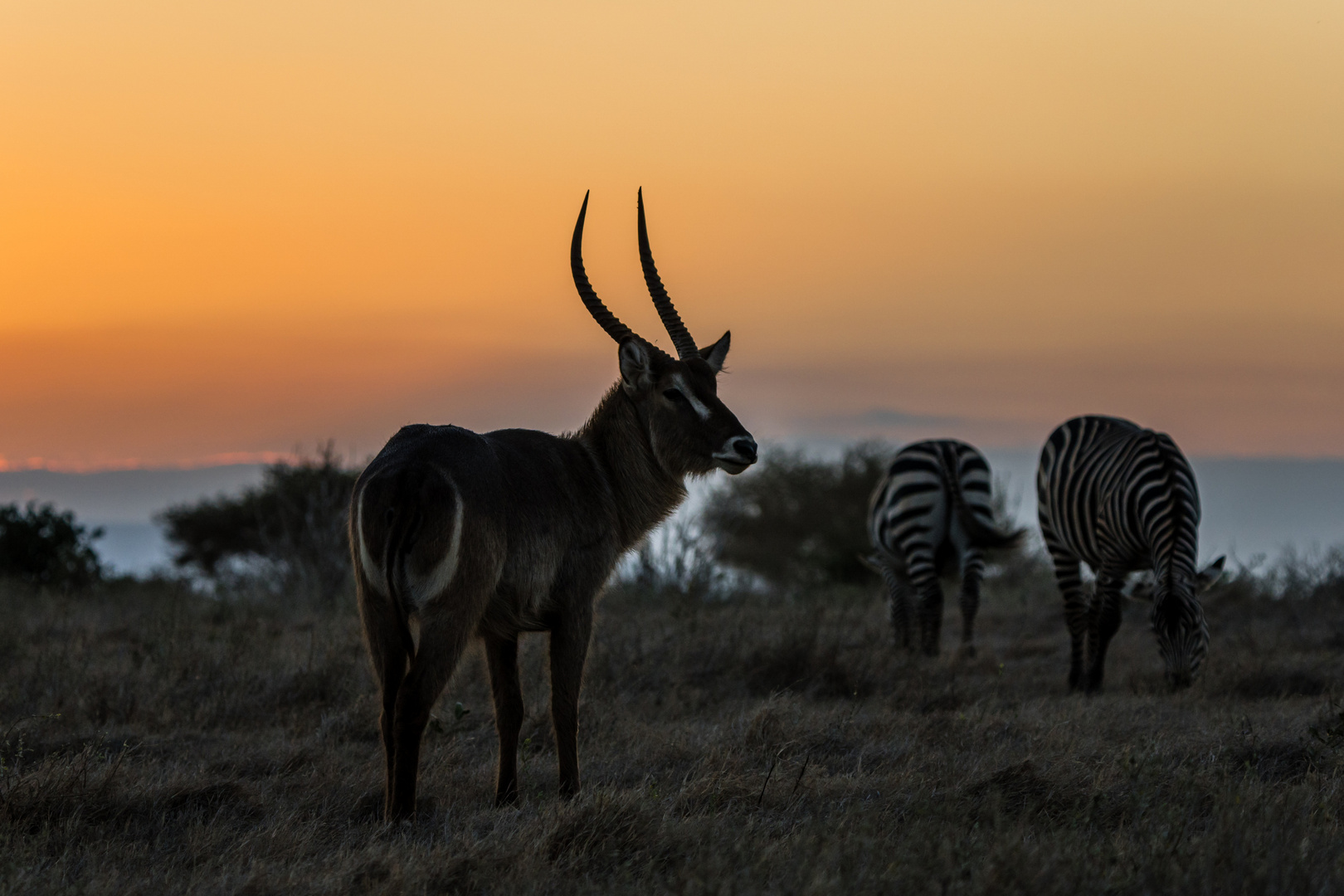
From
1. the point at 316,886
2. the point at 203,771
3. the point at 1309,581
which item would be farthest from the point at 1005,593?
the point at 316,886

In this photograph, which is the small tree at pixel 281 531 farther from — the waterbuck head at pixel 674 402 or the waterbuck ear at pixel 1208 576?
the waterbuck ear at pixel 1208 576

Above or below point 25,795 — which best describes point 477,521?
above

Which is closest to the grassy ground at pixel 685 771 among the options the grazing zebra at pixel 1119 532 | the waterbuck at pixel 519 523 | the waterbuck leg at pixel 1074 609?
the waterbuck leg at pixel 1074 609

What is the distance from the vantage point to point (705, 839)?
458 cm

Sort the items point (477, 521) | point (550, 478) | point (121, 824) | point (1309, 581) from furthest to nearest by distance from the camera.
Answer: point (1309, 581)
point (550, 478)
point (121, 824)
point (477, 521)

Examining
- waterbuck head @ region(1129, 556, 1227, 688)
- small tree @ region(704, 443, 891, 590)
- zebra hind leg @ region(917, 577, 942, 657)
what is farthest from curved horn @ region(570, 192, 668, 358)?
small tree @ region(704, 443, 891, 590)

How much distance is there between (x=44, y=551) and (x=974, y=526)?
1242 cm

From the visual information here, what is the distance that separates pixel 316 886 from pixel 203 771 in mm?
2117

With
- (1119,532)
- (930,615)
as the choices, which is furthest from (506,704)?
(930,615)

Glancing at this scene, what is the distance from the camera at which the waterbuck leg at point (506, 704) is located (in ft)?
18.8

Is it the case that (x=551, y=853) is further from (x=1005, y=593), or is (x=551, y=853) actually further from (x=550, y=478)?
(x=1005, y=593)

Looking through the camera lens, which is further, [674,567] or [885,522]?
[674,567]

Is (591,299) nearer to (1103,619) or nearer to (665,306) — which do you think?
(665,306)

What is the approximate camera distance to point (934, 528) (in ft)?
40.1
